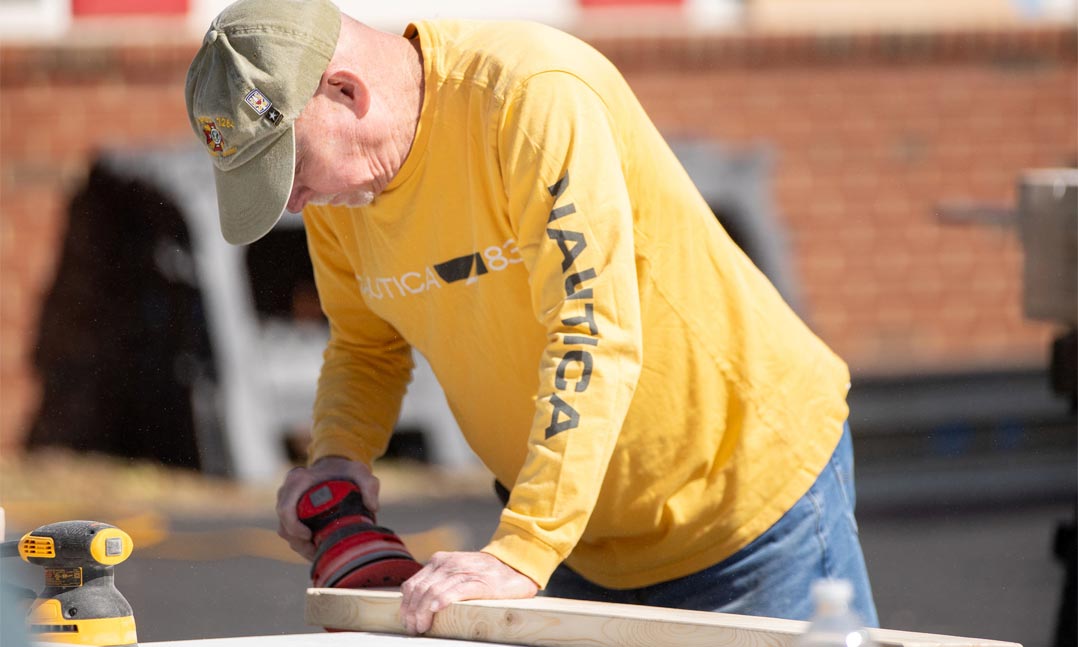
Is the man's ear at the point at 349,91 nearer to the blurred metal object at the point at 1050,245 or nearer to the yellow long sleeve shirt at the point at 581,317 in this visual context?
the yellow long sleeve shirt at the point at 581,317

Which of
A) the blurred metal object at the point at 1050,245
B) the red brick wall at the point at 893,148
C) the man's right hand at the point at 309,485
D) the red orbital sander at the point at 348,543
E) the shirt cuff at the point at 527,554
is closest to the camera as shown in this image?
the shirt cuff at the point at 527,554

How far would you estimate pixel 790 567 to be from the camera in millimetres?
2025

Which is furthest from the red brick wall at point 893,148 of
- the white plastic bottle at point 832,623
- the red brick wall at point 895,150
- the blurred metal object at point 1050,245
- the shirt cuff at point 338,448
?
the white plastic bottle at point 832,623

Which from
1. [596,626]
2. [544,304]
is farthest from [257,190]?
[596,626]

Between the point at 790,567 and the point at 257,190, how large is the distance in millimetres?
940

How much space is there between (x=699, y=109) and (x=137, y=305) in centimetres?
306

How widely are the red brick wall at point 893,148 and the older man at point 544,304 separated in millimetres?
5235

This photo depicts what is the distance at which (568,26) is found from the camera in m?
7.09

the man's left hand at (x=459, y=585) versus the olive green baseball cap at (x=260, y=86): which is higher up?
the olive green baseball cap at (x=260, y=86)

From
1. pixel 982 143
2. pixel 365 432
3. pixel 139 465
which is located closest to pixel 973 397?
pixel 982 143

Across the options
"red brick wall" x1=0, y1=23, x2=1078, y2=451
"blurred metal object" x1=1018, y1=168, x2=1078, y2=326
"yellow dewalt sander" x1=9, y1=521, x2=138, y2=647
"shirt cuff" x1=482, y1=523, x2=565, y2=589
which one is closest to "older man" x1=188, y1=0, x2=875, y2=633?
"shirt cuff" x1=482, y1=523, x2=565, y2=589

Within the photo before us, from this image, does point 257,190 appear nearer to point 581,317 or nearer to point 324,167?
point 324,167

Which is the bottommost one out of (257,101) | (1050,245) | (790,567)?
(790,567)

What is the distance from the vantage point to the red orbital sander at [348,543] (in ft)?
6.60
